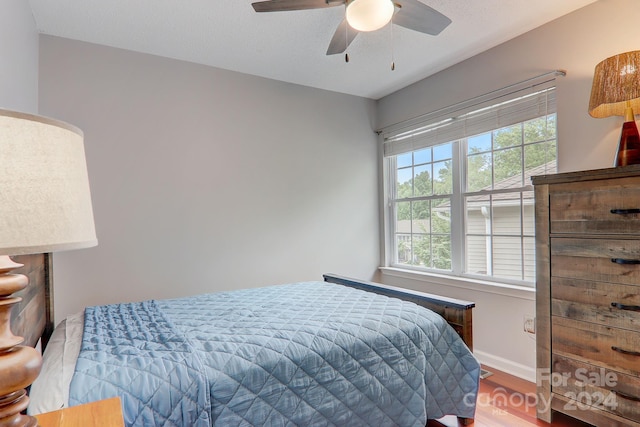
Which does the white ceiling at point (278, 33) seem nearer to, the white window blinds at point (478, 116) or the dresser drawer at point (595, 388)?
the white window blinds at point (478, 116)

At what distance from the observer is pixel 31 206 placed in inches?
22.3

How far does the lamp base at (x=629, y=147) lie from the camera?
5.98 feet

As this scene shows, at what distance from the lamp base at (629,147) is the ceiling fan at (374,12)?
1093 millimetres

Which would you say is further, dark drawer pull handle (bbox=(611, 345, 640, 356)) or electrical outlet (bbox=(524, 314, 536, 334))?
electrical outlet (bbox=(524, 314, 536, 334))

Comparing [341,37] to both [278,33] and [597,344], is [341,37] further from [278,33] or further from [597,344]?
[597,344]

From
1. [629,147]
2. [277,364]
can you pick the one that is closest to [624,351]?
[629,147]

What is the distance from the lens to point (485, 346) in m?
2.91

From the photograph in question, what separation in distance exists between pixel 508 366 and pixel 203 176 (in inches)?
112

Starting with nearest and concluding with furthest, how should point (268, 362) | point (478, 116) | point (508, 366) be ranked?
point (268, 362), point (508, 366), point (478, 116)

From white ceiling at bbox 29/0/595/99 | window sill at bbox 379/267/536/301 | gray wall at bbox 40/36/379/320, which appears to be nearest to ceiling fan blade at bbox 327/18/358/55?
white ceiling at bbox 29/0/595/99

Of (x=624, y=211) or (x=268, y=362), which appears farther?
(x=624, y=211)

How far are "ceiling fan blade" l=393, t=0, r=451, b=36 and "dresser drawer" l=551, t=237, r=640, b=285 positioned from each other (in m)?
1.33

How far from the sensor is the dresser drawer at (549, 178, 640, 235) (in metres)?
1.69

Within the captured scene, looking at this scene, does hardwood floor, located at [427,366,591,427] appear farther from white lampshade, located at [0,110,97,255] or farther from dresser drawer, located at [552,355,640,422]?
white lampshade, located at [0,110,97,255]
